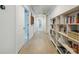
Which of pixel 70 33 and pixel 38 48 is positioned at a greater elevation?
pixel 70 33

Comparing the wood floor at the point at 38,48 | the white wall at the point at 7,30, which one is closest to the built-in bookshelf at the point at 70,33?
the wood floor at the point at 38,48

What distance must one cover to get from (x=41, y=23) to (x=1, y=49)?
44.9 feet

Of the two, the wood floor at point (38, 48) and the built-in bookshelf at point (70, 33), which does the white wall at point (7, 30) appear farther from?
the built-in bookshelf at point (70, 33)

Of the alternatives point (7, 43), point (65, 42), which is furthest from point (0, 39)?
point (65, 42)

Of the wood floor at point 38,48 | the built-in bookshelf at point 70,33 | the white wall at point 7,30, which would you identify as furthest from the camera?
the wood floor at point 38,48

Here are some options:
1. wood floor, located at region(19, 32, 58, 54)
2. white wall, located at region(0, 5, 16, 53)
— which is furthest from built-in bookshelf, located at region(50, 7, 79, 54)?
white wall, located at region(0, 5, 16, 53)

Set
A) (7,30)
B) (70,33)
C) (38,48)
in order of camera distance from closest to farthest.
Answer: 1. (70,33)
2. (7,30)
3. (38,48)

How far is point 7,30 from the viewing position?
12.8ft

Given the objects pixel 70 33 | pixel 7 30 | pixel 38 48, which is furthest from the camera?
pixel 38 48

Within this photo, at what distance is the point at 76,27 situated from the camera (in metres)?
3.07

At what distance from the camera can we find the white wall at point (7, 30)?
3840 millimetres

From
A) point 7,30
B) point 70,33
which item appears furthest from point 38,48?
point 70,33

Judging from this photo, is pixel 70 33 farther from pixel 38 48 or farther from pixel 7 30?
pixel 38 48
